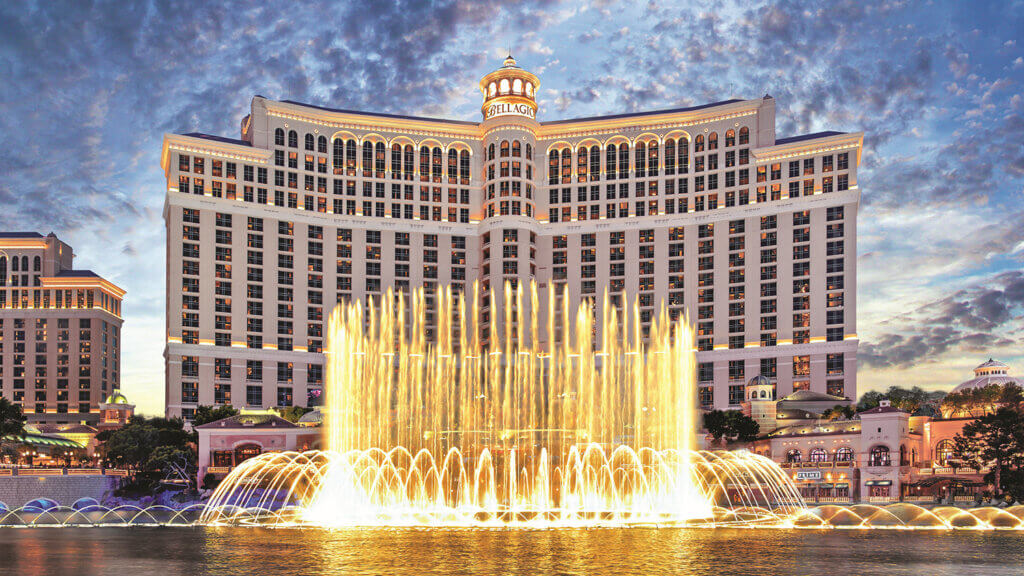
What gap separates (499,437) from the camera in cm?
9788

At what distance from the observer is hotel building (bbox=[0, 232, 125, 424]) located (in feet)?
620

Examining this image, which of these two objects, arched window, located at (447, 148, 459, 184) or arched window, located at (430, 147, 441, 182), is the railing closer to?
arched window, located at (430, 147, 441, 182)

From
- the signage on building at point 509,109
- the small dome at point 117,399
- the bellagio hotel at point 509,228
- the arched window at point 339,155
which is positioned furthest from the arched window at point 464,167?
the small dome at point 117,399

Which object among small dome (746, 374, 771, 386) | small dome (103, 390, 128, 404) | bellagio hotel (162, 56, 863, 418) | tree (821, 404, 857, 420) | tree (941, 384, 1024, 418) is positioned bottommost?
small dome (103, 390, 128, 404)

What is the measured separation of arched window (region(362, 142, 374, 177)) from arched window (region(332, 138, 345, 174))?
303 cm

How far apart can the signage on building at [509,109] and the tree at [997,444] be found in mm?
80616

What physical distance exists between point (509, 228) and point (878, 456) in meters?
66.1

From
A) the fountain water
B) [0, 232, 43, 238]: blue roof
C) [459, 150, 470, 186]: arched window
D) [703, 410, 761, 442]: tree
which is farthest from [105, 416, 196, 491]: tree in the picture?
[0, 232, 43, 238]: blue roof

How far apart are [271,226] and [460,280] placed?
28.2 m

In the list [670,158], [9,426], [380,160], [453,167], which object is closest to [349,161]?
[380,160]

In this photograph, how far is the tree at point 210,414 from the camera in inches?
4651

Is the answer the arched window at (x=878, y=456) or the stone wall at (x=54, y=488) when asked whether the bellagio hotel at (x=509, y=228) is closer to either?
the arched window at (x=878, y=456)

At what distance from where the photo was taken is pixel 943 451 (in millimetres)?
97938

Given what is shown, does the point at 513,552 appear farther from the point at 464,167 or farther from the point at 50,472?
the point at 464,167
